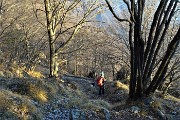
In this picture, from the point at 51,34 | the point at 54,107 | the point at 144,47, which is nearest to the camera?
the point at 54,107

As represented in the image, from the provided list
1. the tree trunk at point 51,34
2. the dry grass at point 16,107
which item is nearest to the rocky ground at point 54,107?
the dry grass at point 16,107

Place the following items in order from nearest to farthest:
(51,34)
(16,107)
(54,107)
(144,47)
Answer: (16,107) < (54,107) < (144,47) < (51,34)

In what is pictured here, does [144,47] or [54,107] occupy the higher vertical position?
[144,47]

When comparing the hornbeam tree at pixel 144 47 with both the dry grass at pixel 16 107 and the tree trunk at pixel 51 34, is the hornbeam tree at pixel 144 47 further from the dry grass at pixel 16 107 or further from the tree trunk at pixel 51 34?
the tree trunk at pixel 51 34

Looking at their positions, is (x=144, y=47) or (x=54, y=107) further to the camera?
(x=144, y=47)

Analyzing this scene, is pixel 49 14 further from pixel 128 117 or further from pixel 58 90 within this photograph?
pixel 128 117

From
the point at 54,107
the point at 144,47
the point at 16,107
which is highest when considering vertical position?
the point at 144,47

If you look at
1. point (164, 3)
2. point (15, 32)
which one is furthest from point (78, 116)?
point (15, 32)

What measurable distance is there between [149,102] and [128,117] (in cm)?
138

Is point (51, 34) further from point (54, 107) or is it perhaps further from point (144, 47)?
point (54, 107)

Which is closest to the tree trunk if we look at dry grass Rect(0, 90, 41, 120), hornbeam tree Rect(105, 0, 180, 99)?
hornbeam tree Rect(105, 0, 180, 99)

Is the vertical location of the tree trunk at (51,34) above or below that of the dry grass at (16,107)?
above

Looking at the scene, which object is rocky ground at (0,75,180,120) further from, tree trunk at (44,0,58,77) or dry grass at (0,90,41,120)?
tree trunk at (44,0,58,77)

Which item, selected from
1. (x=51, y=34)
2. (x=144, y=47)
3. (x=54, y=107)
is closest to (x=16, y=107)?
(x=54, y=107)
